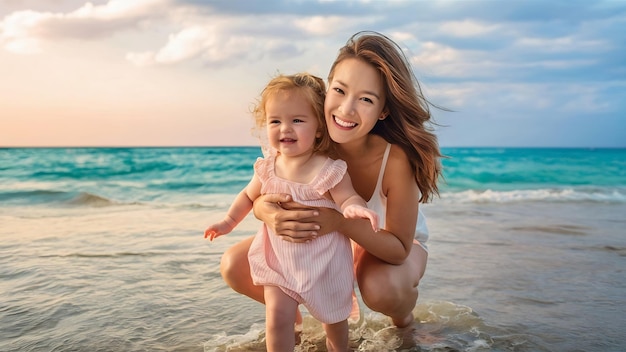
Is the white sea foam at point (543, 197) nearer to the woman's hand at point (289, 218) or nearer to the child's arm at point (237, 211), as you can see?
the child's arm at point (237, 211)

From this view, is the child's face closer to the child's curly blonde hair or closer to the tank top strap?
the child's curly blonde hair

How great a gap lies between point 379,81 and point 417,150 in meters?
0.39

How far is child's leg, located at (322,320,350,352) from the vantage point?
9.50 feet

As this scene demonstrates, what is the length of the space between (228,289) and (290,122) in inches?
71.3

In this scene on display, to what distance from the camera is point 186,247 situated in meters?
5.50

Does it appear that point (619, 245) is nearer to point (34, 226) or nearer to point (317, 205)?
point (317, 205)

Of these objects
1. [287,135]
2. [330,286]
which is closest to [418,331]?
[330,286]

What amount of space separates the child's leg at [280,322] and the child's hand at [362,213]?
1.67 feet

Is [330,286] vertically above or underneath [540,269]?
above

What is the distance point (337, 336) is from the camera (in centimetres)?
291

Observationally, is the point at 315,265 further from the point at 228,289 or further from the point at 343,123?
the point at 228,289

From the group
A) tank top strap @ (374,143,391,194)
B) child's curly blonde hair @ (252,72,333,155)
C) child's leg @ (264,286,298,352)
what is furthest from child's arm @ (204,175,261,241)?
tank top strap @ (374,143,391,194)

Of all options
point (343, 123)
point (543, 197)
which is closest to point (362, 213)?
point (343, 123)

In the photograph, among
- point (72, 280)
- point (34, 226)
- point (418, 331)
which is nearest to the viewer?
point (418, 331)
